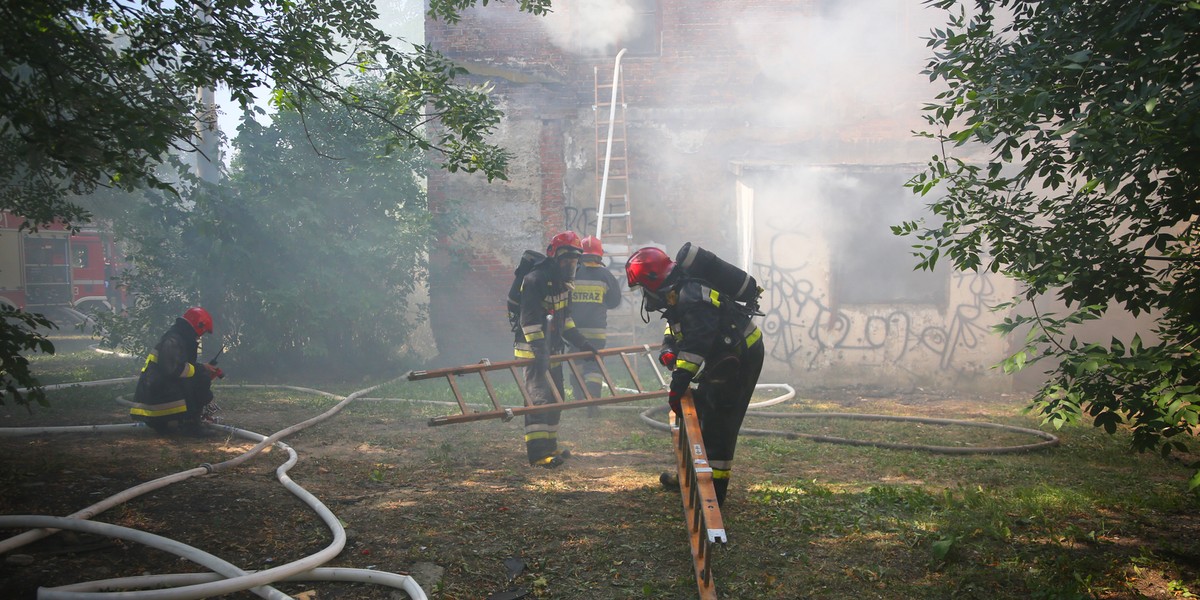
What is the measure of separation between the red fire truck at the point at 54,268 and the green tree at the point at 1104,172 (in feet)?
64.6

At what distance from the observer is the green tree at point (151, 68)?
165 inches

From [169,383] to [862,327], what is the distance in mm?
9437

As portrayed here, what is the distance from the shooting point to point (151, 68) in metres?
5.52

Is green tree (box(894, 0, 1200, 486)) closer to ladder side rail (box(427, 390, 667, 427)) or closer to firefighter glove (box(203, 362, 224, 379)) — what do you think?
ladder side rail (box(427, 390, 667, 427))

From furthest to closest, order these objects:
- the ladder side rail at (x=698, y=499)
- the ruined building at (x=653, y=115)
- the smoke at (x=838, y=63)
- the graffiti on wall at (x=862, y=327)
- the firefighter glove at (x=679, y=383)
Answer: the smoke at (x=838, y=63), the ruined building at (x=653, y=115), the graffiti on wall at (x=862, y=327), the firefighter glove at (x=679, y=383), the ladder side rail at (x=698, y=499)

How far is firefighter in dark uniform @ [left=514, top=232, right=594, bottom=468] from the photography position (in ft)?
21.8

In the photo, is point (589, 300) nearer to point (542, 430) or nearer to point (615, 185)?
point (542, 430)

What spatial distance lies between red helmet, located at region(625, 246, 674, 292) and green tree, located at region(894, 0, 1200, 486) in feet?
5.53

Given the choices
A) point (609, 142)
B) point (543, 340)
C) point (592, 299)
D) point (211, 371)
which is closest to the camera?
point (543, 340)

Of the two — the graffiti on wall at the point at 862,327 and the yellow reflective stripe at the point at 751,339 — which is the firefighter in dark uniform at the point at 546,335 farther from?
the graffiti on wall at the point at 862,327

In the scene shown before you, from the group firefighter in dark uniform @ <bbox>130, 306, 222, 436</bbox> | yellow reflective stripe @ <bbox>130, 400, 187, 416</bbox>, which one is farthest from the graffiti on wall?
yellow reflective stripe @ <bbox>130, 400, 187, 416</bbox>

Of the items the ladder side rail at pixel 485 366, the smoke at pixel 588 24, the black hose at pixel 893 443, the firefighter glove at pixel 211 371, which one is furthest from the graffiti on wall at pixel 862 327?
the firefighter glove at pixel 211 371

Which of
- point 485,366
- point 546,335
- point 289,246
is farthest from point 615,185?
point 485,366

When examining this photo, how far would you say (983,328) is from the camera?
11953mm
